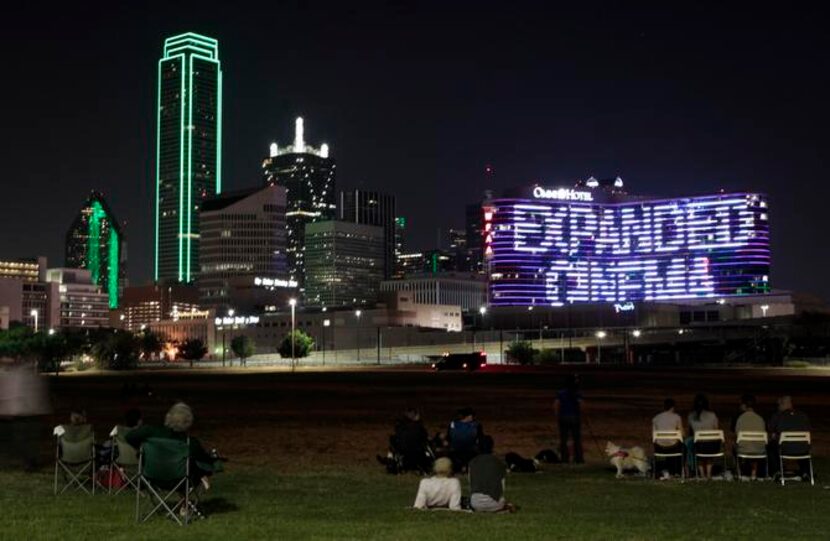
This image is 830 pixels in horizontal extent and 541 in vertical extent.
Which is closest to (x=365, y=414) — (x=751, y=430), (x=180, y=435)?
(x=751, y=430)

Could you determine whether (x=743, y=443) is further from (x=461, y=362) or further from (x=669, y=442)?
(x=461, y=362)

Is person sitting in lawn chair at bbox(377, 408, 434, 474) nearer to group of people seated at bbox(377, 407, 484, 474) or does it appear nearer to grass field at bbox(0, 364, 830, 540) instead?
group of people seated at bbox(377, 407, 484, 474)

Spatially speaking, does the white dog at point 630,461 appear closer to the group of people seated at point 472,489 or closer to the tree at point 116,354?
the group of people seated at point 472,489

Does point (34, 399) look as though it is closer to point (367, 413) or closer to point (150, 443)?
point (150, 443)

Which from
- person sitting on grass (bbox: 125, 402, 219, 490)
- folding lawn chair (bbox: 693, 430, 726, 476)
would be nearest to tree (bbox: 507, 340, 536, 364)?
folding lawn chair (bbox: 693, 430, 726, 476)

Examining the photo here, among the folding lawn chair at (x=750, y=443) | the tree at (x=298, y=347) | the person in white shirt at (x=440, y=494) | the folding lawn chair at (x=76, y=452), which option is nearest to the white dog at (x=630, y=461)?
the folding lawn chair at (x=750, y=443)

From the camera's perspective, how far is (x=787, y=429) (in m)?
18.5

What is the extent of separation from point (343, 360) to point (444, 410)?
141481mm

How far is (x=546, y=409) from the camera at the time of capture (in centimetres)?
4103

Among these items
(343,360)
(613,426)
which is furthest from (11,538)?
(343,360)

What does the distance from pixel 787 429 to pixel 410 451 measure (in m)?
6.94

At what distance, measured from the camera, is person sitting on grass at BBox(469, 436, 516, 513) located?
14.5 m

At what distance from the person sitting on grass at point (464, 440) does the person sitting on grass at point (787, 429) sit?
537 cm

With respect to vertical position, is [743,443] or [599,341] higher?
[599,341]
